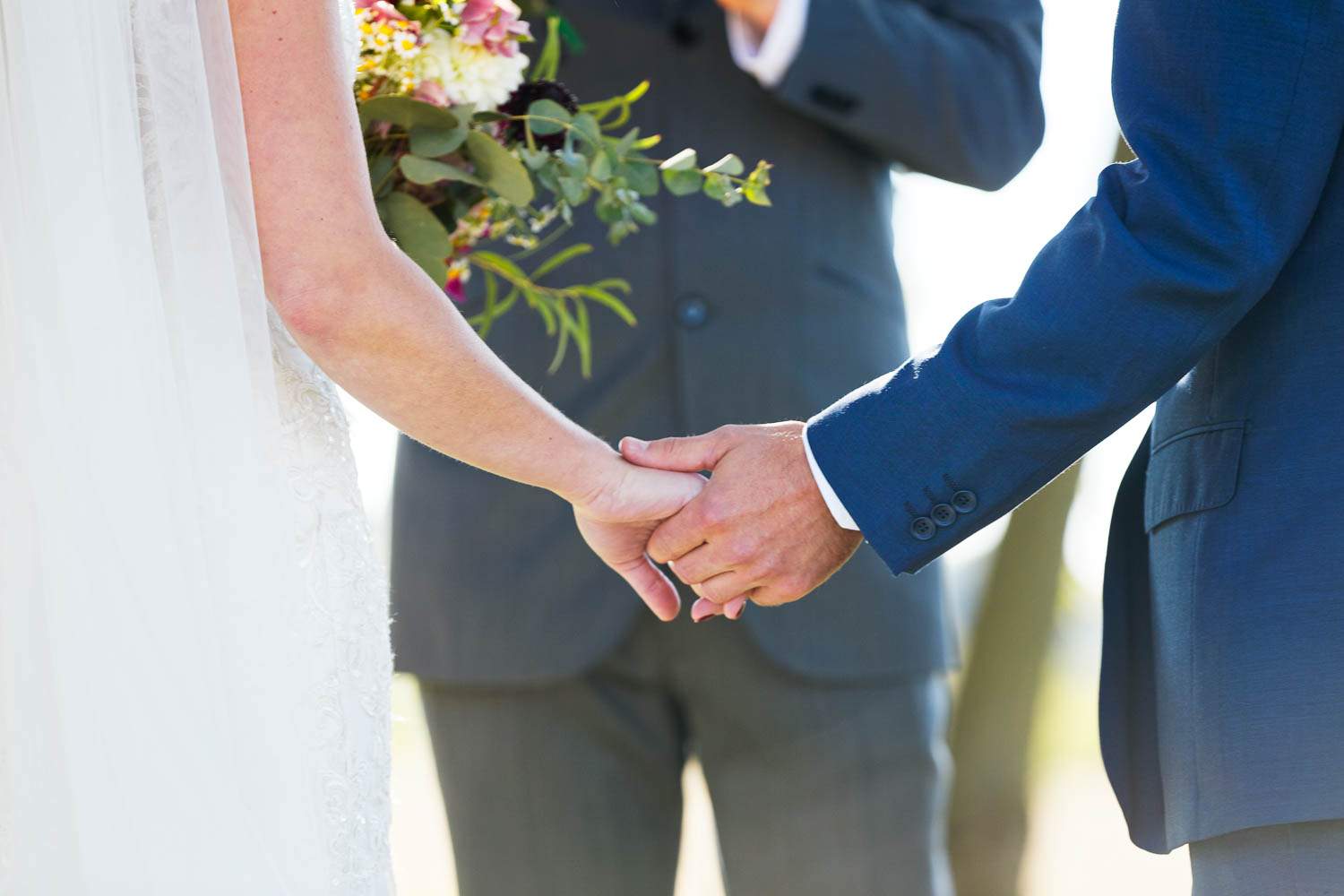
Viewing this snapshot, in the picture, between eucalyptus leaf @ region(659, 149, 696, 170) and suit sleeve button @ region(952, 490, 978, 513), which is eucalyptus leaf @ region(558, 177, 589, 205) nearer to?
eucalyptus leaf @ region(659, 149, 696, 170)

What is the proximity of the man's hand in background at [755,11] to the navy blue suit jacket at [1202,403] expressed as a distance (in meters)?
0.89

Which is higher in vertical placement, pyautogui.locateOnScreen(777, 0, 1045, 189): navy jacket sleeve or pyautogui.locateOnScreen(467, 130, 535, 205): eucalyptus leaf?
pyautogui.locateOnScreen(777, 0, 1045, 189): navy jacket sleeve

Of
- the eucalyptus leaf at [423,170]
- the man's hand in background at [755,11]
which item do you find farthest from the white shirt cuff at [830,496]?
the man's hand in background at [755,11]

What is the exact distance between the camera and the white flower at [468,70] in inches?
85.0

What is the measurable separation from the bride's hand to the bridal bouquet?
32 cm

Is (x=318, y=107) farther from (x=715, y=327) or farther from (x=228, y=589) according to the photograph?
(x=715, y=327)

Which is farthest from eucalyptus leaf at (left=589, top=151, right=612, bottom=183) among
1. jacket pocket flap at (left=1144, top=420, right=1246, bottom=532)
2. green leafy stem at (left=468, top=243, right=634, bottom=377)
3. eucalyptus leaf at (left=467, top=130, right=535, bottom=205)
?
jacket pocket flap at (left=1144, top=420, right=1246, bottom=532)

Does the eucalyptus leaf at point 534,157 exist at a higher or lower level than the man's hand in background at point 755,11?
lower

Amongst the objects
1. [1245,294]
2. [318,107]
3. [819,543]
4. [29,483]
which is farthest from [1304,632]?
[29,483]

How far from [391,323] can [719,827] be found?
133 cm

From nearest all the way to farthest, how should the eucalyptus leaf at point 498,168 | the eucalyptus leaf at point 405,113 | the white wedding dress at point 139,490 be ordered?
the white wedding dress at point 139,490
the eucalyptus leaf at point 405,113
the eucalyptus leaf at point 498,168

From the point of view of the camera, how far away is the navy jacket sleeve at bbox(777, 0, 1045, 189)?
2633mm

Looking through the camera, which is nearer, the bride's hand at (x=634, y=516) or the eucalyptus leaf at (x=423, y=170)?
the eucalyptus leaf at (x=423, y=170)

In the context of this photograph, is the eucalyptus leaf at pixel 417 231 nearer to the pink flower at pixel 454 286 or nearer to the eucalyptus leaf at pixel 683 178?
the pink flower at pixel 454 286
